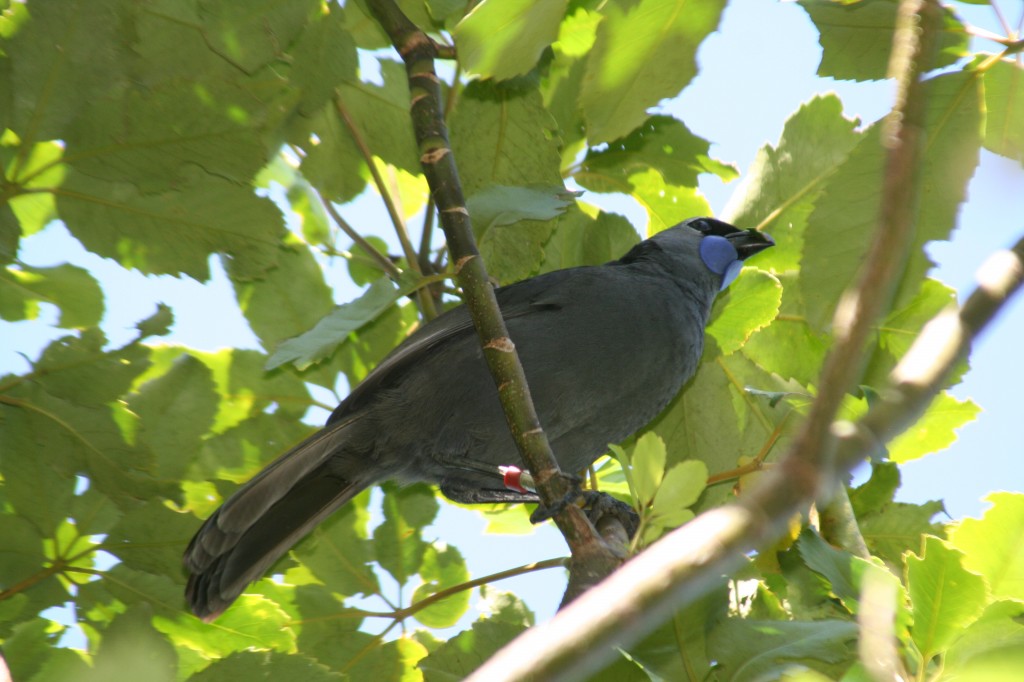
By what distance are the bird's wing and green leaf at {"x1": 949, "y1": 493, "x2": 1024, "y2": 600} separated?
1.74m

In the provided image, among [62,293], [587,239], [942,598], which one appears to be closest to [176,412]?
[62,293]

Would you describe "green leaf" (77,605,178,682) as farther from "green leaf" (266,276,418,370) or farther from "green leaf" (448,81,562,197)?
"green leaf" (448,81,562,197)

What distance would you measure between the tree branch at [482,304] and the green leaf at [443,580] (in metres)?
1.04

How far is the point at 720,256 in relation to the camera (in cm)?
461

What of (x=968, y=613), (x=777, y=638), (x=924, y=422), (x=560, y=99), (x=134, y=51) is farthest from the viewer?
(x=560, y=99)

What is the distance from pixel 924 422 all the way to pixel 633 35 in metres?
1.69

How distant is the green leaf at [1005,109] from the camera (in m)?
2.64

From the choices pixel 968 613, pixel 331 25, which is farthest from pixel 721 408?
pixel 331 25

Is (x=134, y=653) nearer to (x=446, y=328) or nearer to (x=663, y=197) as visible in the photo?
(x=446, y=328)

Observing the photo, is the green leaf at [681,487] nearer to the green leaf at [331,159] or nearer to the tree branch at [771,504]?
the tree branch at [771,504]

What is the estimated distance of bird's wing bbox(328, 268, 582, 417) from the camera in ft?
12.3

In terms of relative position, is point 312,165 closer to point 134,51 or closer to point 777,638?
point 134,51

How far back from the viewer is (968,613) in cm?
210

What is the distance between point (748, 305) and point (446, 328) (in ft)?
3.49
